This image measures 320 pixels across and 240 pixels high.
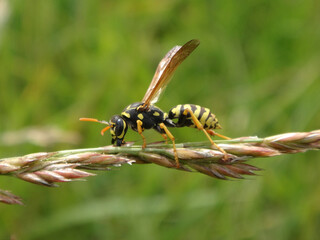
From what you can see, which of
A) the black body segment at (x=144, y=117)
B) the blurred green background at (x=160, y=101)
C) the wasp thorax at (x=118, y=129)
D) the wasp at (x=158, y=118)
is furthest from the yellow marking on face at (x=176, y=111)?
the blurred green background at (x=160, y=101)

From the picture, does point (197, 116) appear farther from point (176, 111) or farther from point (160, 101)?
point (160, 101)

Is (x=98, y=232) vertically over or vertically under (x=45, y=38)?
under

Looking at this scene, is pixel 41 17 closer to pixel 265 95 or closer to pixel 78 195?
pixel 78 195

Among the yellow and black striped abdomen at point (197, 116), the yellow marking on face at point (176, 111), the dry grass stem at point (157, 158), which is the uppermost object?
the yellow marking on face at point (176, 111)

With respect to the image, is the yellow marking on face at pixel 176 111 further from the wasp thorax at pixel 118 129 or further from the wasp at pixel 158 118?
the wasp thorax at pixel 118 129

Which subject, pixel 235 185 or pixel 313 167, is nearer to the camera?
pixel 235 185

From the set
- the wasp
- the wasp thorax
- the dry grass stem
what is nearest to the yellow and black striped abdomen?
the wasp

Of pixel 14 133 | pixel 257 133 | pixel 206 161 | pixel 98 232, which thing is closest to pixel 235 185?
pixel 257 133
